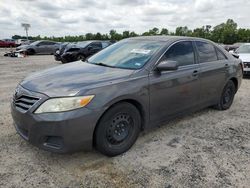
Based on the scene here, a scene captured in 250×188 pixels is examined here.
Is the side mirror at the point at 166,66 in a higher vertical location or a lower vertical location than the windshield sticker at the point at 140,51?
lower

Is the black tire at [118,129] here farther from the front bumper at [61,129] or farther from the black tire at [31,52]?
the black tire at [31,52]

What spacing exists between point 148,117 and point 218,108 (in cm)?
241

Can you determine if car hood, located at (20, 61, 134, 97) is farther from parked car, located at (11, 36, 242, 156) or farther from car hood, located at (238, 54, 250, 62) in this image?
car hood, located at (238, 54, 250, 62)

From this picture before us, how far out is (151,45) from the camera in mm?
4051

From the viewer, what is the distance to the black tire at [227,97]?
210 inches

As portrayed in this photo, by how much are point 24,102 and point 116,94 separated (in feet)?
3.67

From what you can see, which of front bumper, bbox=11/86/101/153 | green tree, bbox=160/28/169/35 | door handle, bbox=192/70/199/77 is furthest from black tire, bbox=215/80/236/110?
green tree, bbox=160/28/169/35

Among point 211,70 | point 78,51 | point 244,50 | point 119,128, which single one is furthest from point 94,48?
point 119,128

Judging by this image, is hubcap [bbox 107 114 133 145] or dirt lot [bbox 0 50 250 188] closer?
dirt lot [bbox 0 50 250 188]

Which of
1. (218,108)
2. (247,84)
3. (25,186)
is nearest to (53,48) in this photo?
(247,84)

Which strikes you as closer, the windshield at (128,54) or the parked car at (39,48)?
the windshield at (128,54)

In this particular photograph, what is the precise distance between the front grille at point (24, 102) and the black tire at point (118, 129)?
816mm

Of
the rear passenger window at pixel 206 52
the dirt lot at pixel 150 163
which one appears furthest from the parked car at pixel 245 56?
the dirt lot at pixel 150 163

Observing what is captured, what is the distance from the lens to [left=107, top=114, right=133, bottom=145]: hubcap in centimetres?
324
